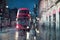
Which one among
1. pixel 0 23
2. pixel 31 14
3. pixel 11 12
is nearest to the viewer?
pixel 31 14

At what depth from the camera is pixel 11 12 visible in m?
51.6

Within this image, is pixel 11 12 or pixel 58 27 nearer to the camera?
pixel 58 27

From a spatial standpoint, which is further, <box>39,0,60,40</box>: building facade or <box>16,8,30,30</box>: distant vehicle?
<box>16,8,30,30</box>: distant vehicle

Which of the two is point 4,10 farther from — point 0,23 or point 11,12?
point 0,23

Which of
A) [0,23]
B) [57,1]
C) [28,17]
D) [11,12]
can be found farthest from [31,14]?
[11,12]

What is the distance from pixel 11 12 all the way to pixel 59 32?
4032cm

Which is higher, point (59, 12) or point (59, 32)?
point (59, 12)

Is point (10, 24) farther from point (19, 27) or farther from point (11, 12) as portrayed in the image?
point (19, 27)

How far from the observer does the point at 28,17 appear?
30.2 metres

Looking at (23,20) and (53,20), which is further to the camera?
(23,20)

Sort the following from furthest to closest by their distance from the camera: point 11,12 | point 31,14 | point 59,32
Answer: point 11,12
point 31,14
point 59,32

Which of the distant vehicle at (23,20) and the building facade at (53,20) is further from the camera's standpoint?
the distant vehicle at (23,20)

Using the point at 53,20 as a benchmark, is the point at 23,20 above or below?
below

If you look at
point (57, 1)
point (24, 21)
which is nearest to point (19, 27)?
point (24, 21)
